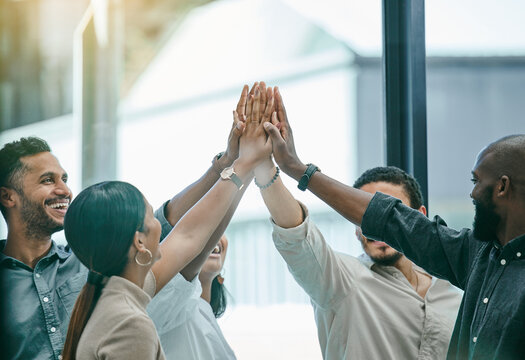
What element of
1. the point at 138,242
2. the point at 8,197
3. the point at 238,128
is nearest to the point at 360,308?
the point at 238,128

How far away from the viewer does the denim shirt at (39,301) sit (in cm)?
182

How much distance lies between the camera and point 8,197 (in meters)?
2.04

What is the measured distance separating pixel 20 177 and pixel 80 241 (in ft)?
2.15

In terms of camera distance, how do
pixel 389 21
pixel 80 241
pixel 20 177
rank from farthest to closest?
pixel 389 21
pixel 20 177
pixel 80 241

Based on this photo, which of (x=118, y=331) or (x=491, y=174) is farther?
(x=491, y=174)

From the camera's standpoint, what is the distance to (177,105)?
8.10 feet

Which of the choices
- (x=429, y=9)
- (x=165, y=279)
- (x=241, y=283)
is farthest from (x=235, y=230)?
(x=429, y=9)

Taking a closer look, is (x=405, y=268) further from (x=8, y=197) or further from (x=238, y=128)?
(x=8, y=197)

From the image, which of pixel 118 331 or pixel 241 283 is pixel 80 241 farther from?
pixel 241 283

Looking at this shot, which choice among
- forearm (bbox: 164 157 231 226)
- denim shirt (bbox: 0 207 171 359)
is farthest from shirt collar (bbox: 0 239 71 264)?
forearm (bbox: 164 157 231 226)

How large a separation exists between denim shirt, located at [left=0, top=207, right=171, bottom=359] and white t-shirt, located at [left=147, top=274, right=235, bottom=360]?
219 millimetres

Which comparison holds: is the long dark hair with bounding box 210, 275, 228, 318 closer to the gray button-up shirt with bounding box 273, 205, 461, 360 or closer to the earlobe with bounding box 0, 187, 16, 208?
the gray button-up shirt with bounding box 273, 205, 461, 360

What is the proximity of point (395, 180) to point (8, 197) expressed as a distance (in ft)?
4.05

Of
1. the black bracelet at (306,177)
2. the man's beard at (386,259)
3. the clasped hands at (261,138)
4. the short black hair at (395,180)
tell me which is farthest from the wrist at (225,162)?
the man's beard at (386,259)
